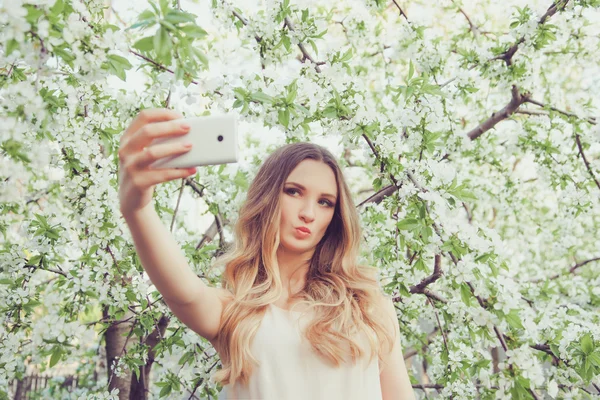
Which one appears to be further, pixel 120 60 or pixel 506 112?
pixel 506 112

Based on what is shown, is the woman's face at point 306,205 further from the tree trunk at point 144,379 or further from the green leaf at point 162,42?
the tree trunk at point 144,379

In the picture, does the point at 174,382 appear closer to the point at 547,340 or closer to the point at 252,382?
the point at 252,382

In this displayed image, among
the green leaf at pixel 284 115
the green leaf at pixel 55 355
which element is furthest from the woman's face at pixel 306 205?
the green leaf at pixel 55 355

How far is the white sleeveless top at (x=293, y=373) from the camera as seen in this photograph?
1696 mm

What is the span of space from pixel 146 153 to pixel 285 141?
190 centimetres

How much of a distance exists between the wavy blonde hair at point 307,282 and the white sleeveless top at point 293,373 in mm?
28

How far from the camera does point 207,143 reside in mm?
1185

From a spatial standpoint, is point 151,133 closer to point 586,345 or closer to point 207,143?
point 207,143

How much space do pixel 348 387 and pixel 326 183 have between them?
0.73 metres

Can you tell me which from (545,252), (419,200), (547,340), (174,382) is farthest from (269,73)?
(545,252)

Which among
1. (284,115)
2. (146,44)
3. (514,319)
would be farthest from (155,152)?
(514,319)

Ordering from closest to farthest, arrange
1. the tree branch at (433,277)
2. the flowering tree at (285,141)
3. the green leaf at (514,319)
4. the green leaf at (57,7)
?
the green leaf at (57,7), the flowering tree at (285,141), the green leaf at (514,319), the tree branch at (433,277)

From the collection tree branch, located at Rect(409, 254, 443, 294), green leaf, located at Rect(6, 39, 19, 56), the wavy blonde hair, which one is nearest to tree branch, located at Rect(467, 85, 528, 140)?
tree branch, located at Rect(409, 254, 443, 294)

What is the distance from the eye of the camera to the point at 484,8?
529 centimetres
